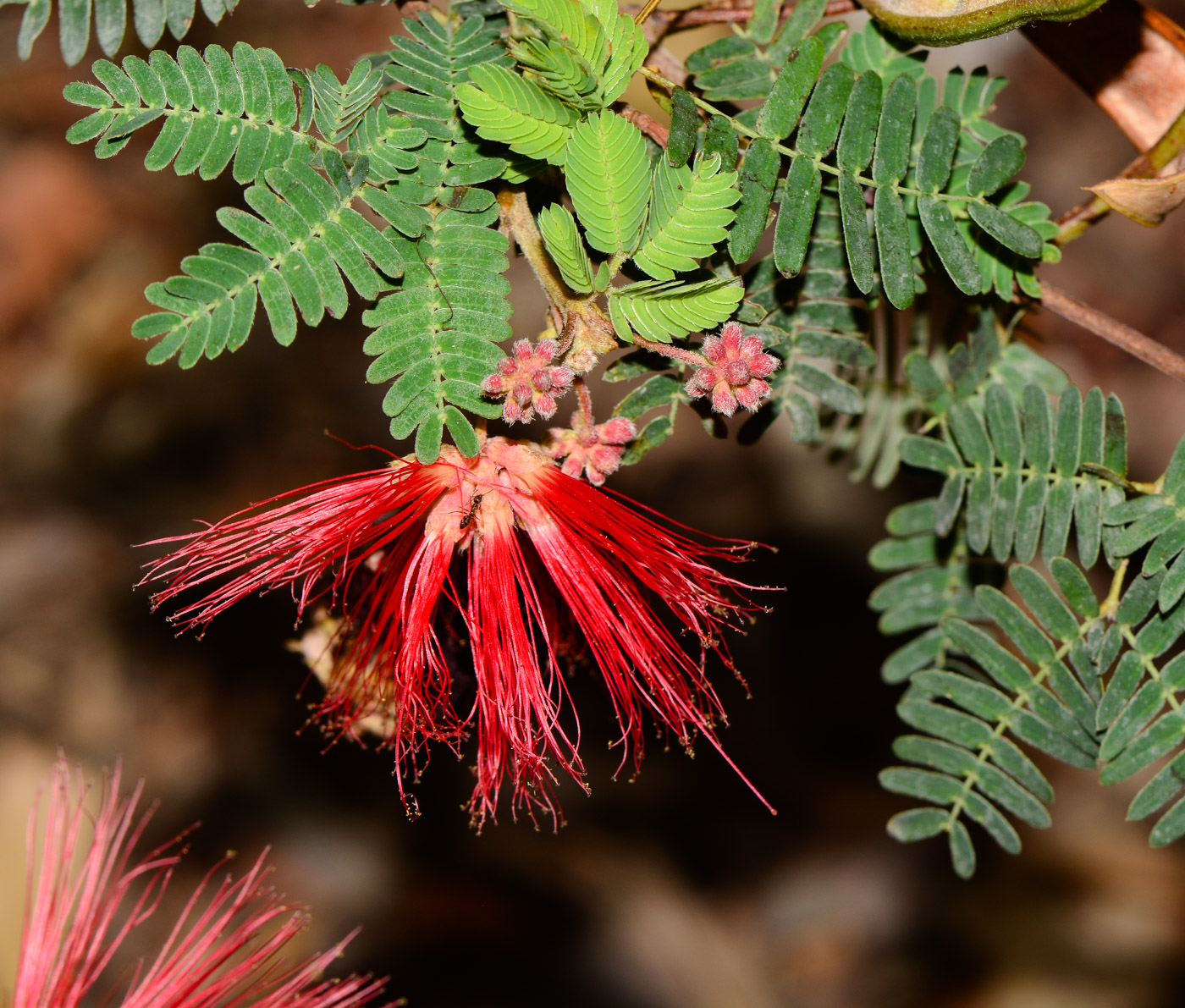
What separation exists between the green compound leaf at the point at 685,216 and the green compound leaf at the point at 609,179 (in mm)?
17

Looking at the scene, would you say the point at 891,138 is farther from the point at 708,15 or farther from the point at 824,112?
the point at 708,15

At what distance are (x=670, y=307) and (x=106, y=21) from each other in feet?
2.21

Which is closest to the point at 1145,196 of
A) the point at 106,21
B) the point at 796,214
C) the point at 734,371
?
the point at 796,214

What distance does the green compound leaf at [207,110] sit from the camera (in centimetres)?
89

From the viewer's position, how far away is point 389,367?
2.96 feet

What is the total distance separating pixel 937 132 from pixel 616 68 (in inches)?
13.6

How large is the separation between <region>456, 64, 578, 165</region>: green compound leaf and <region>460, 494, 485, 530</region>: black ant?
1.07 feet

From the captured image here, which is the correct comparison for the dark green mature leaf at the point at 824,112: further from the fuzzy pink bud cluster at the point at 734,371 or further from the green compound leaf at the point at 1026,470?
the green compound leaf at the point at 1026,470

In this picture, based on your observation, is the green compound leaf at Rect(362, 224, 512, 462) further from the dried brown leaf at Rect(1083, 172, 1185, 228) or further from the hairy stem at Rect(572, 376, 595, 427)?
the dried brown leaf at Rect(1083, 172, 1185, 228)

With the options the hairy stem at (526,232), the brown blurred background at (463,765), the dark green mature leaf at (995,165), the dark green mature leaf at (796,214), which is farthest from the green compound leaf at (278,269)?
the brown blurred background at (463,765)

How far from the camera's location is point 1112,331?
1.11 metres

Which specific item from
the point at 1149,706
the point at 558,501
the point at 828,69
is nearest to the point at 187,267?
the point at 558,501

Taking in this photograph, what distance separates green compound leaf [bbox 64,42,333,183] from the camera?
0.89 m

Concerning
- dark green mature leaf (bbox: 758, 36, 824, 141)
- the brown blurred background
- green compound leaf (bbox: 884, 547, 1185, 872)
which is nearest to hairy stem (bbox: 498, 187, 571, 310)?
dark green mature leaf (bbox: 758, 36, 824, 141)
